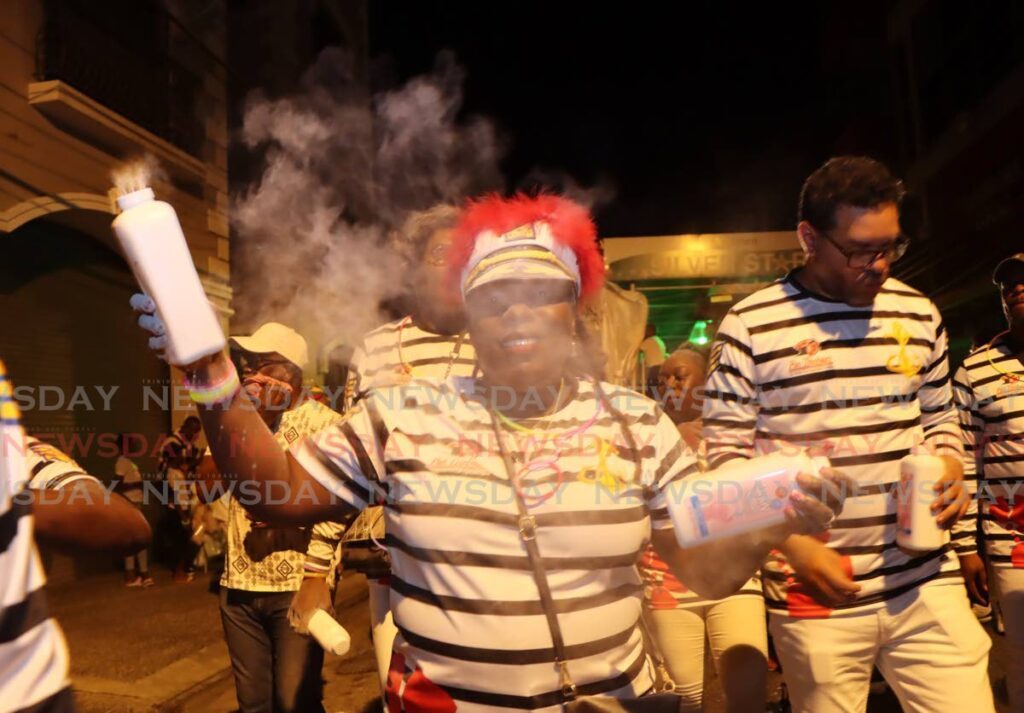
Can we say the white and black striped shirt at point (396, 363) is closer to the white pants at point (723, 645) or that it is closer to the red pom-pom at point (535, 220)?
the red pom-pom at point (535, 220)

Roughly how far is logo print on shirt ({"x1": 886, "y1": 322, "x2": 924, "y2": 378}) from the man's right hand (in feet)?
2.38

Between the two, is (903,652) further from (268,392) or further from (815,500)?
(268,392)

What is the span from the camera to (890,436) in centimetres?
290

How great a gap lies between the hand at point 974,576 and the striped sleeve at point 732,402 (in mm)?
1637

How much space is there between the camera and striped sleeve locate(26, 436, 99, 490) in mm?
1893

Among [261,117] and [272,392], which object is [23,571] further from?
[261,117]

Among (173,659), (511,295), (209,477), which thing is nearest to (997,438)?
(511,295)

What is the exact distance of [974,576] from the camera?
399 cm

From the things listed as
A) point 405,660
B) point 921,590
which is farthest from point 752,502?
point 921,590

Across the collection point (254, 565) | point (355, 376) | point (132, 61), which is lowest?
point (254, 565)

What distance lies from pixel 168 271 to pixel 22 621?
750 millimetres

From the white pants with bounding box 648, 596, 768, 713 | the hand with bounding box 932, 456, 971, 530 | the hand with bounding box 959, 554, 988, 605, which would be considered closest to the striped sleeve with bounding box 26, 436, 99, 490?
the hand with bounding box 932, 456, 971, 530

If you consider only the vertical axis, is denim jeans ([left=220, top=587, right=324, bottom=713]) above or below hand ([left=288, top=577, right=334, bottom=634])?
below

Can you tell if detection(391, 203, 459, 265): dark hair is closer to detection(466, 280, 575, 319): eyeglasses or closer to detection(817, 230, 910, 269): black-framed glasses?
detection(466, 280, 575, 319): eyeglasses
